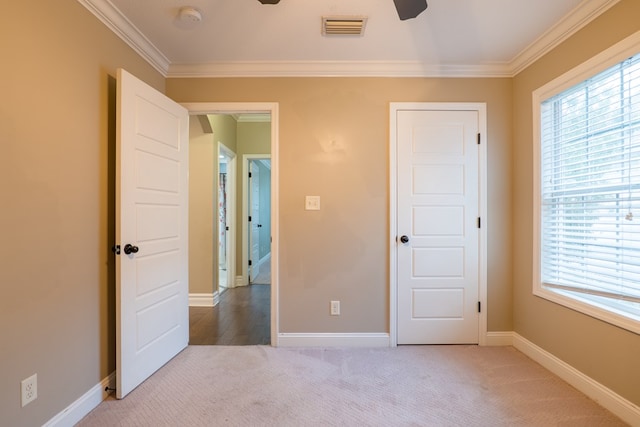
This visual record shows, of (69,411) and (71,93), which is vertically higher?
(71,93)

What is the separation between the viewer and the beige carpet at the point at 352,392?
1590 mm

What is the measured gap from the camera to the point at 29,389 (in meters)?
1.32

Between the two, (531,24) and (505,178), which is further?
(505,178)

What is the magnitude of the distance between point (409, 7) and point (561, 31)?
1.28m

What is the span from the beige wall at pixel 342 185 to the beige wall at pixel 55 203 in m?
1.06

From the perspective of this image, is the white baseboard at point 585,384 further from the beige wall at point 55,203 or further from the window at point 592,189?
the beige wall at point 55,203

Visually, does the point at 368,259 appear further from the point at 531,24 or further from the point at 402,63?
the point at 531,24

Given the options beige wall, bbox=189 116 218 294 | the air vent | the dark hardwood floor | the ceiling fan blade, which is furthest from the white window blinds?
beige wall, bbox=189 116 218 294

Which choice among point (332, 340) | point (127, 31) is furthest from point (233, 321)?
point (127, 31)

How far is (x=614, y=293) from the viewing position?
165 cm

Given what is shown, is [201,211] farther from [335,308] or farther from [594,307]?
[594,307]

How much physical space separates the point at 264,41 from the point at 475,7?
149 cm

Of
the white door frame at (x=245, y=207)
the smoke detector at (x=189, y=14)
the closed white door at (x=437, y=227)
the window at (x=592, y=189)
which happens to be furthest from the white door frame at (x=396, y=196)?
the white door frame at (x=245, y=207)

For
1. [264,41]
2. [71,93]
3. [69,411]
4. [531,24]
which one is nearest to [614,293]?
[531,24]
